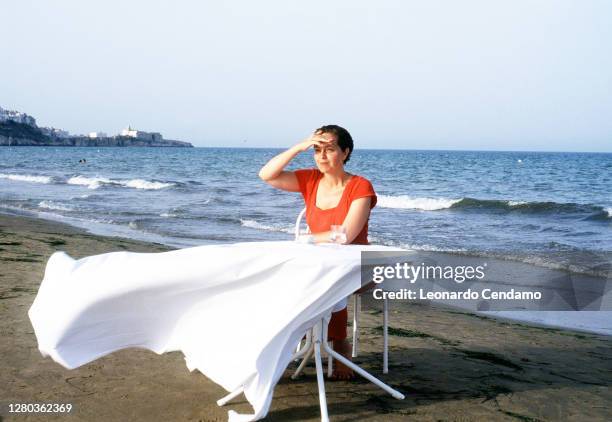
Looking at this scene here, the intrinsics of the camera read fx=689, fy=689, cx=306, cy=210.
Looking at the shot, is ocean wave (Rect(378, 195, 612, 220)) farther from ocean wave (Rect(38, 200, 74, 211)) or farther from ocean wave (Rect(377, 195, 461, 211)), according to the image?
ocean wave (Rect(38, 200, 74, 211))

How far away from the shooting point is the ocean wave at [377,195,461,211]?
21844 mm

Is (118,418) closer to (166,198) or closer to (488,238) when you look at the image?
(488,238)

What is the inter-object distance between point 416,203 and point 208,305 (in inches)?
781

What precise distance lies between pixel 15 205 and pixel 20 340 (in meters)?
14.8

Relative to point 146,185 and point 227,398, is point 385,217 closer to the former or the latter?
point 227,398

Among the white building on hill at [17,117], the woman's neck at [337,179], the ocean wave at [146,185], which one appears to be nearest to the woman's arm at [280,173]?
the woman's neck at [337,179]

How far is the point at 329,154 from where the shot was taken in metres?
4.16

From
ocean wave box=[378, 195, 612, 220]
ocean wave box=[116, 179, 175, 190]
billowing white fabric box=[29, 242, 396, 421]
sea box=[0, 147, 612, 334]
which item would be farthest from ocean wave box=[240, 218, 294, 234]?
ocean wave box=[116, 179, 175, 190]

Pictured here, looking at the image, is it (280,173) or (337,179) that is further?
(280,173)

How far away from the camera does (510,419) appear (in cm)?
364

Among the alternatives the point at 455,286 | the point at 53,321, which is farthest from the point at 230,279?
the point at 455,286

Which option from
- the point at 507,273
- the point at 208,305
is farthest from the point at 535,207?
the point at 208,305

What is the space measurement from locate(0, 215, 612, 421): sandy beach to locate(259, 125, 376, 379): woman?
36 cm

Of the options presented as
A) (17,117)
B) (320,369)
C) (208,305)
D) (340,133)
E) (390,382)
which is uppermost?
(17,117)
